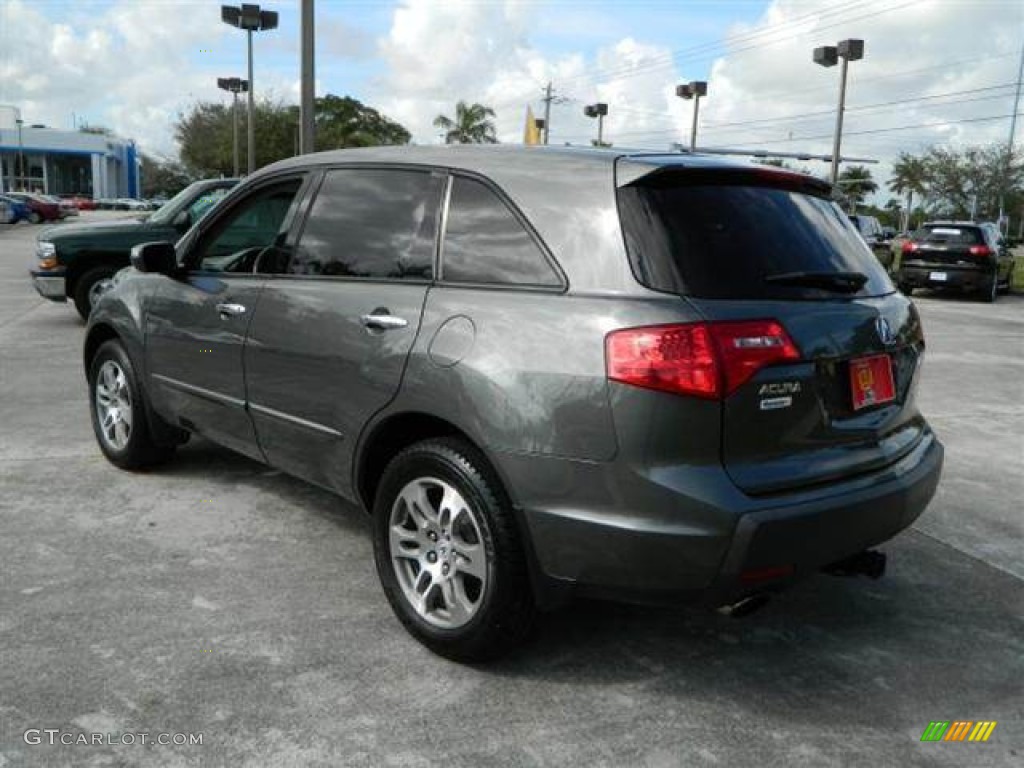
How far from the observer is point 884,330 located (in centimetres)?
317

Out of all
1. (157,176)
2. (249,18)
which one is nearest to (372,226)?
Answer: (249,18)

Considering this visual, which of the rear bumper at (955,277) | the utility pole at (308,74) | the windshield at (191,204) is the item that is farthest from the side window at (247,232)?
the rear bumper at (955,277)

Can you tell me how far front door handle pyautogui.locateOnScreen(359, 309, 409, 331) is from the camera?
10.7 ft

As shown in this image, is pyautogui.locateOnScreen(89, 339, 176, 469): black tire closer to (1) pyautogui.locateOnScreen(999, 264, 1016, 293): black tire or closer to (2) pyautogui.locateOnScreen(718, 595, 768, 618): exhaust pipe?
(2) pyautogui.locateOnScreen(718, 595, 768, 618): exhaust pipe

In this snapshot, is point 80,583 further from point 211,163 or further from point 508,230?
point 211,163

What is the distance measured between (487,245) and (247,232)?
64.1 inches

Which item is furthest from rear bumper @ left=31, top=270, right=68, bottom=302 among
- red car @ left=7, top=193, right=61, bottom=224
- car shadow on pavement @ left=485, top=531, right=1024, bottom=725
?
red car @ left=7, top=193, right=61, bottom=224

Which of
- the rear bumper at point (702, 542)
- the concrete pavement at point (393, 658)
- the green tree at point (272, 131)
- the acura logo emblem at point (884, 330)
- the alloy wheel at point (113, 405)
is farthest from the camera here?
the green tree at point (272, 131)

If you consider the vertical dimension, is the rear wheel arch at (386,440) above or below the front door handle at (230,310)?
below

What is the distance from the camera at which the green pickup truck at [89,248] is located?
1041cm

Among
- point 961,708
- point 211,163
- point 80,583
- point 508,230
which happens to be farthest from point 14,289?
point 211,163

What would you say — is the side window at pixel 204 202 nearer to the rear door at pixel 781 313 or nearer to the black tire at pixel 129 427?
the black tire at pixel 129 427

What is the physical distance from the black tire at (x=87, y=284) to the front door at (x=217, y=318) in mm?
6580

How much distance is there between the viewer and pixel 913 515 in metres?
3.21
